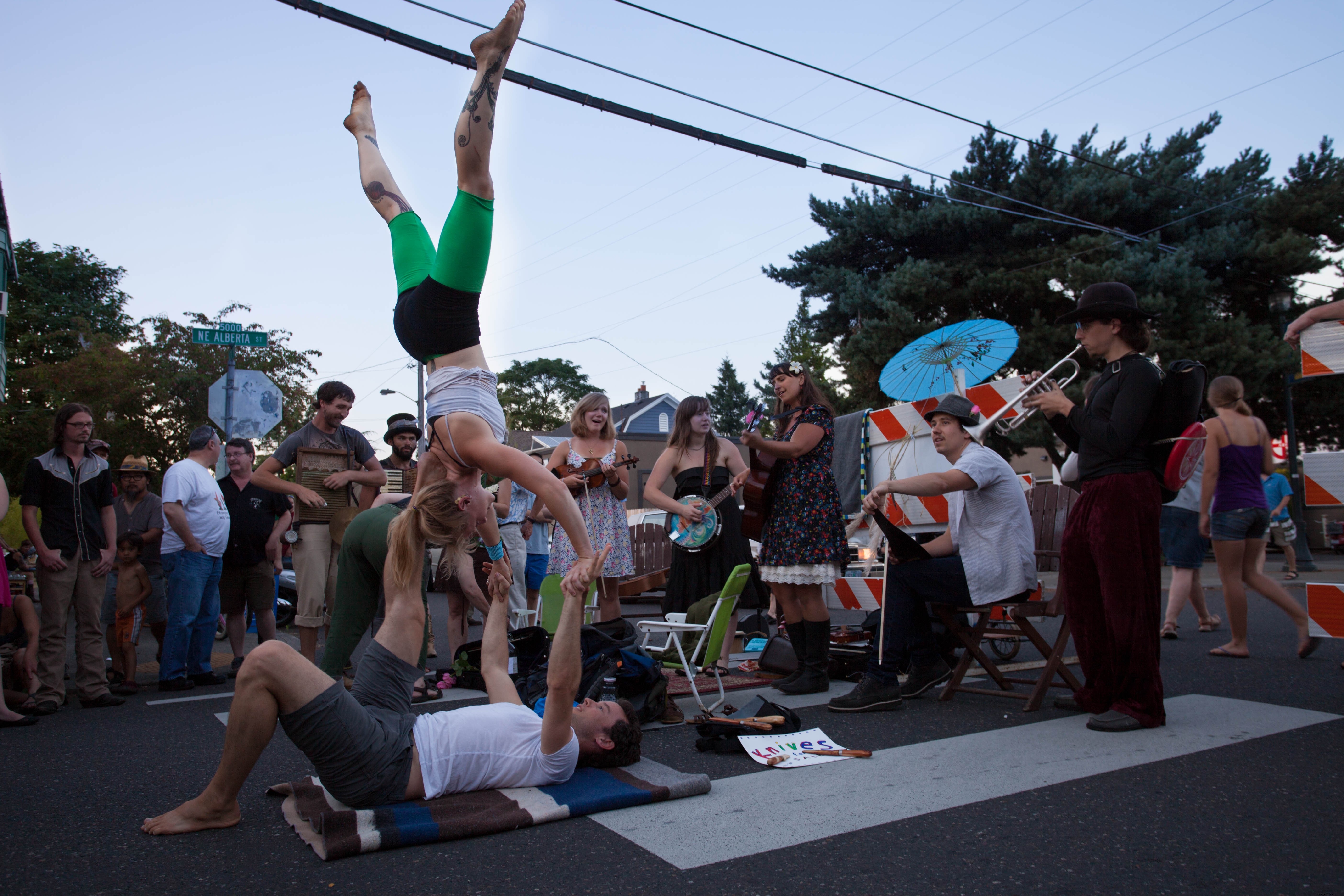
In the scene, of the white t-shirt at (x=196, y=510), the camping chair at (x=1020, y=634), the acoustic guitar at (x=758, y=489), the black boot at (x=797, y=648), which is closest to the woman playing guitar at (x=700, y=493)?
the acoustic guitar at (x=758, y=489)

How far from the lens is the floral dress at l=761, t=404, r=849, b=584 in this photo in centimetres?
508

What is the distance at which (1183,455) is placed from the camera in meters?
3.86

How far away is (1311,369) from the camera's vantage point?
14.9ft

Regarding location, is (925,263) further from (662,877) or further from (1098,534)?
(662,877)

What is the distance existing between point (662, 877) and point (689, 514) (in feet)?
12.2

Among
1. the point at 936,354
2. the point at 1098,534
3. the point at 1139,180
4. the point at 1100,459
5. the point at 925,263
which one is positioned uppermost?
the point at 1139,180

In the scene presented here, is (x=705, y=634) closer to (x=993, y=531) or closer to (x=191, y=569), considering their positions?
(x=993, y=531)

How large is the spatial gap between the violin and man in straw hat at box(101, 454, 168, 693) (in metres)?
2.96

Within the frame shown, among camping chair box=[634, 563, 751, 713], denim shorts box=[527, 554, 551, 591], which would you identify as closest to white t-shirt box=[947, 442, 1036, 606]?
camping chair box=[634, 563, 751, 713]

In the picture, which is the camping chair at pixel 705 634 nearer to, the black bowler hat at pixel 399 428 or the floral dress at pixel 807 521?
the floral dress at pixel 807 521

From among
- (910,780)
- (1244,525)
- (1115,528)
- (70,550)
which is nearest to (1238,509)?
(1244,525)

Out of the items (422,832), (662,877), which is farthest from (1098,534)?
(422,832)

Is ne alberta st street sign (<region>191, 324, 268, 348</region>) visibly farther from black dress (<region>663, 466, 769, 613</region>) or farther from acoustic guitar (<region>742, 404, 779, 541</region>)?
acoustic guitar (<region>742, 404, 779, 541</region>)

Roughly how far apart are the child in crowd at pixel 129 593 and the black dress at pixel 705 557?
381cm
